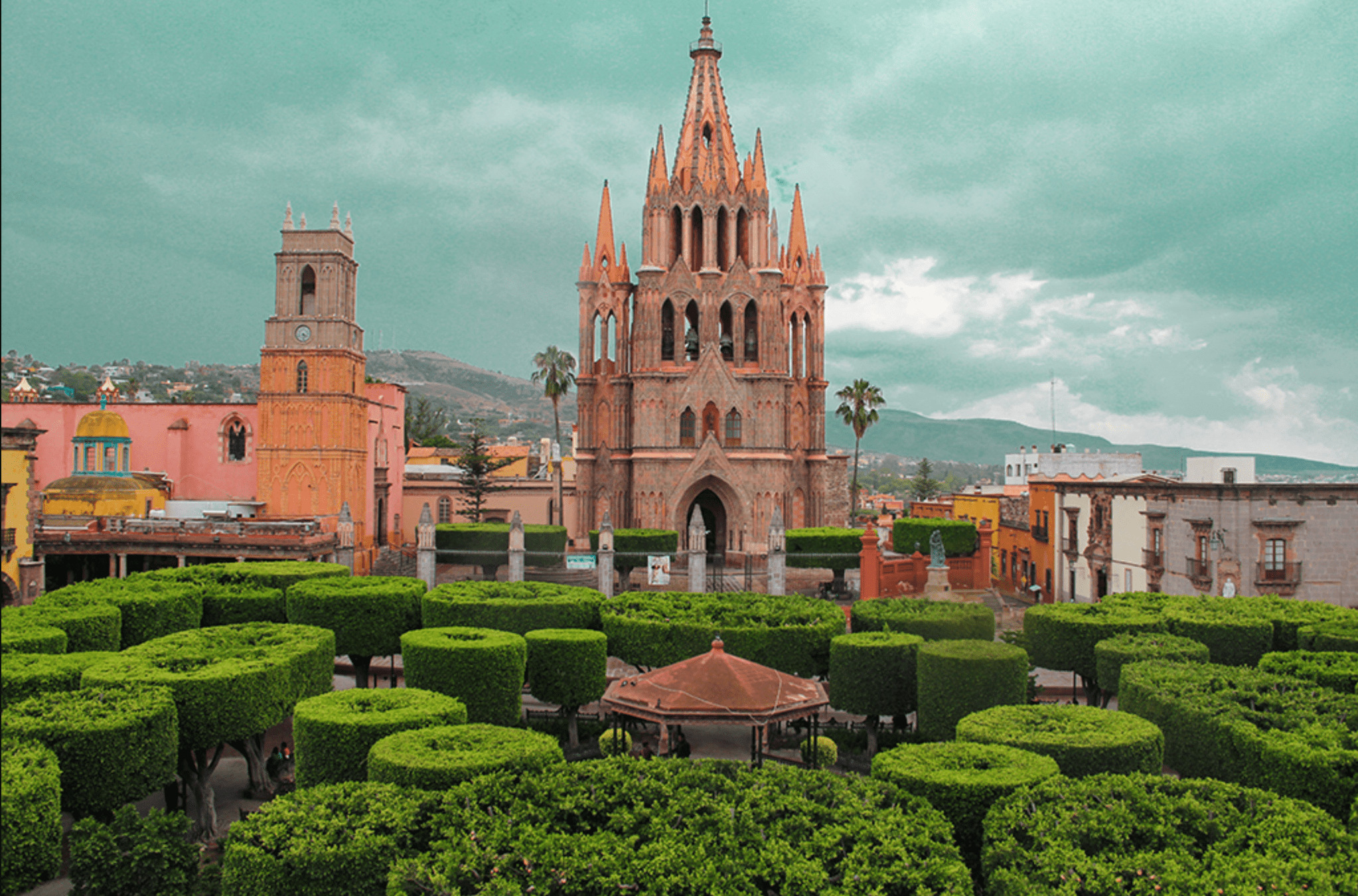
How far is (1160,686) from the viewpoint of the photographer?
16625 millimetres

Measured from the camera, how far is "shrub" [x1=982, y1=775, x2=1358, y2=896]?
Result: 9266 millimetres

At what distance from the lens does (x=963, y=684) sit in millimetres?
17797

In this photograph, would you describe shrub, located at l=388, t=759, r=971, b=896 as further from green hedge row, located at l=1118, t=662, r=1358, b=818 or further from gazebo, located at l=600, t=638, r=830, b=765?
green hedge row, located at l=1118, t=662, r=1358, b=818

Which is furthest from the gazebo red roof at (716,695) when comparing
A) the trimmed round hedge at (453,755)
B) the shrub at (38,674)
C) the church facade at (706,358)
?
the church facade at (706,358)

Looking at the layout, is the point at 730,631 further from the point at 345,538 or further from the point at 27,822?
the point at 345,538

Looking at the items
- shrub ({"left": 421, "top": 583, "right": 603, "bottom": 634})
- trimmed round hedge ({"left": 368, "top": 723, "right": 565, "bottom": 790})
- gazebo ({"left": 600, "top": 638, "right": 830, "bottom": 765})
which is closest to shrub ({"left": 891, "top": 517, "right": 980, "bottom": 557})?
shrub ({"left": 421, "top": 583, "right": 603, "bottom": 634})

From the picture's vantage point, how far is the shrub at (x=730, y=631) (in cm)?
2236

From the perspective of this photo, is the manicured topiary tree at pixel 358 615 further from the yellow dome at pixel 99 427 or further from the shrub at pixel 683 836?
the yellow dome at pixel 99 427

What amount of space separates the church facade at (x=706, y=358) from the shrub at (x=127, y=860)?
33.3 metres

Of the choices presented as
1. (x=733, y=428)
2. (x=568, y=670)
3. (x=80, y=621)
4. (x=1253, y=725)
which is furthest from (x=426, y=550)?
(x=1253, y=725)

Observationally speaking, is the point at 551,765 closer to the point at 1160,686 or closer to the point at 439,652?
the point at 439,652

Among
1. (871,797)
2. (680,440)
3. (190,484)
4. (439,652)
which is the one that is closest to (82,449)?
(190,484)

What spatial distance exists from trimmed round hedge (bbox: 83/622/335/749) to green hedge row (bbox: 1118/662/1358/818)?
16.6 meters

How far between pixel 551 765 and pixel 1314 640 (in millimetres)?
18855
